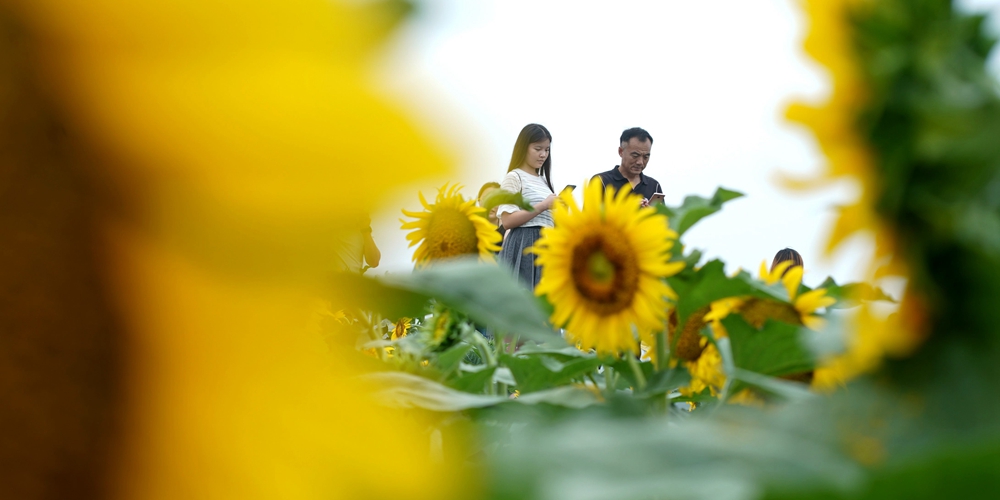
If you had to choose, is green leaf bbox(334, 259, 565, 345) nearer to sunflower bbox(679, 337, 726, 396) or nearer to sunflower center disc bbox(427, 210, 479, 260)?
sunflower bbox(679, 337, 726, 396)

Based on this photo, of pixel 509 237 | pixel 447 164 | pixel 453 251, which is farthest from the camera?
pixel 509 237

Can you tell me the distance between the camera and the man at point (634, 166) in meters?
2.37

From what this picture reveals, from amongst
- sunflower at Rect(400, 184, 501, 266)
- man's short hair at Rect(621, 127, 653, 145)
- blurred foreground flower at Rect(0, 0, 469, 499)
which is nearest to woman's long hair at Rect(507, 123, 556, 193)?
man's short hair at Rect(621, 127, 653, 145)

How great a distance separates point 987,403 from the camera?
0.14 meters

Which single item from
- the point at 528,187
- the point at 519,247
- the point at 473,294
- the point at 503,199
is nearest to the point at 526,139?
the point at 528,187

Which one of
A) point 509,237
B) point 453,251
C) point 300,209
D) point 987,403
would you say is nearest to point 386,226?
point 300,209

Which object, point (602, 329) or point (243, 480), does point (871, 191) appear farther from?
point (602, 329)

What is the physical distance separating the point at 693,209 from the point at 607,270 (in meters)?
0.09

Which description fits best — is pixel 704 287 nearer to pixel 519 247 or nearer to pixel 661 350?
pixel 661 350

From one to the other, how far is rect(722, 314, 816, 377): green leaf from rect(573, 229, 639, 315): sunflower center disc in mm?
118

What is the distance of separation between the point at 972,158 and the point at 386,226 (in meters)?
0.11

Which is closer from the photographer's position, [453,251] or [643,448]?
[643,448]

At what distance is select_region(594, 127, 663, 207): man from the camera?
2.37 m

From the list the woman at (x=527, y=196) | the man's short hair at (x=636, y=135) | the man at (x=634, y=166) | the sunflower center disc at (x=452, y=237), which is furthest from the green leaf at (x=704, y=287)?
the man's short hair at (x=636, y=135)
